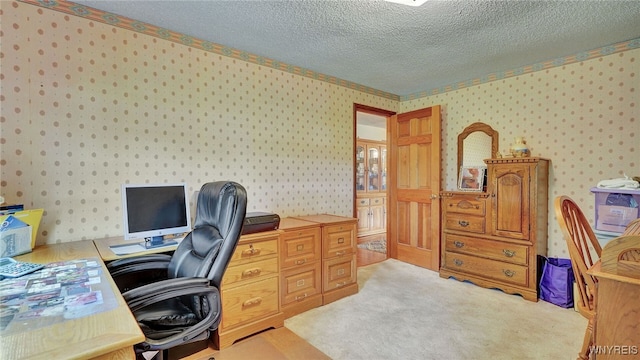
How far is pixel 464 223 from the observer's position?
3453 millimetres

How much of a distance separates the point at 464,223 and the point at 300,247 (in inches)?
78.5

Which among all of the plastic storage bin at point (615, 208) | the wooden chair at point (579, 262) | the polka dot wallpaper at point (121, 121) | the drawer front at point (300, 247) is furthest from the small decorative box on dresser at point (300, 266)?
the plastic storage bin at point (615, 208)

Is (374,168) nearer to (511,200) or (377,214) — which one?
(377,214)

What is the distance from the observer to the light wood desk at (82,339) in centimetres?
74

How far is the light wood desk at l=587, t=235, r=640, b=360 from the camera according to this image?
1.12 m

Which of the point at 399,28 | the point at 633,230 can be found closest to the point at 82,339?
the point at 633,230

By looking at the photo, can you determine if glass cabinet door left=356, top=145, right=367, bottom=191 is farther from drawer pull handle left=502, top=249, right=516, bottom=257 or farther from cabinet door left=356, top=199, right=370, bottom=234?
drawer pull handle left=502, top=249, right=516, bottom=257

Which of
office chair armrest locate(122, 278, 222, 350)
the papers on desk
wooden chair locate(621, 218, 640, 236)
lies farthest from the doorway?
the papers on desk

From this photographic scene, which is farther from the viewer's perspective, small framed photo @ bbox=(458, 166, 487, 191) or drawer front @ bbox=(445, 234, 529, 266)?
small framed photo @ bbox=(458, 166, 487, 191)

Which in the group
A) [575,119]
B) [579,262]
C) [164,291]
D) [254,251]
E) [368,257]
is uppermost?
[575,119]

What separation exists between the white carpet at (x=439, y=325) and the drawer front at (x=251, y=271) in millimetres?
508

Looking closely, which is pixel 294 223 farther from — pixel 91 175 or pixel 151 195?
pixel 91 175

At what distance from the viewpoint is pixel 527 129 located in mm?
3326

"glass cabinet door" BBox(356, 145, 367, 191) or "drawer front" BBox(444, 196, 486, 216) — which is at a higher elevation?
"glass cabinet door" BBox(356, 145, 367, 191)
